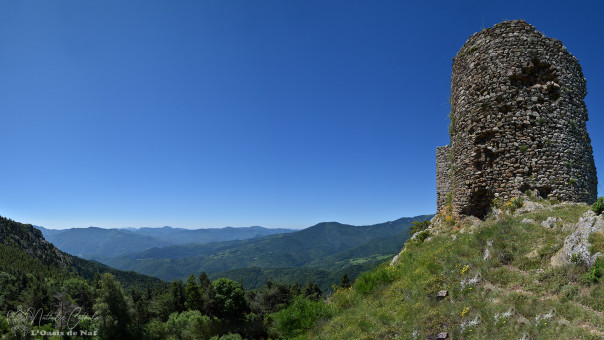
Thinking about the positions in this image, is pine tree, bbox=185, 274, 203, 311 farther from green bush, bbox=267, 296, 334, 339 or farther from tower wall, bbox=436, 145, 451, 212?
tower wall, bbox=436, 145, 451, 212

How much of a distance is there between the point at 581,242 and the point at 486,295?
2226 millimetres

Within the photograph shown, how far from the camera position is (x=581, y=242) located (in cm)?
564

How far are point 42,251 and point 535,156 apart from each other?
16399 cm

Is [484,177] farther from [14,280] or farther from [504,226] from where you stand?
[14,280]

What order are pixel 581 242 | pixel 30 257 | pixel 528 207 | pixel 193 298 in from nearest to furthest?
pixel 581 242 → pixel 528 207 → pixel 193 298 → pixel 30 257

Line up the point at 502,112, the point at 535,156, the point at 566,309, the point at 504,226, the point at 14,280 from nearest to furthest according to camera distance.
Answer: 1. the point at 566,309
2. the point at 504,226
3. the point at 535,156
4. the point at 502,112
5. the point at 14,280

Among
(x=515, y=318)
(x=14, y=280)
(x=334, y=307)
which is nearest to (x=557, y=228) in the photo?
(x=515, y=318)

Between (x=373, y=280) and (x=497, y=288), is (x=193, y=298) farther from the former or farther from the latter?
(x=497, y=288)

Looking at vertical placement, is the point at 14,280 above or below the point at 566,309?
below

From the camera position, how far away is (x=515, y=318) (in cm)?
497

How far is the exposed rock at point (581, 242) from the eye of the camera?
5.43 metres

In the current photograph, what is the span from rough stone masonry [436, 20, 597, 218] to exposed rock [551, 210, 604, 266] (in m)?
3.46

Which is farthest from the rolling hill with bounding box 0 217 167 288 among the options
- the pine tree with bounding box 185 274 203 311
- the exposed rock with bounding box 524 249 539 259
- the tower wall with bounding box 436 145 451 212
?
the exposed rock with bounding box 524 249 539 259

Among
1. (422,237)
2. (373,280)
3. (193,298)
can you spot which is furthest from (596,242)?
(193,298)
